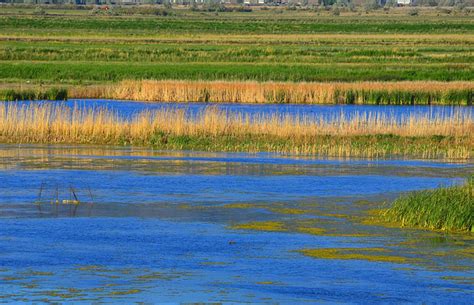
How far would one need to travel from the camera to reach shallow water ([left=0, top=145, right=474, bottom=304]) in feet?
43.2

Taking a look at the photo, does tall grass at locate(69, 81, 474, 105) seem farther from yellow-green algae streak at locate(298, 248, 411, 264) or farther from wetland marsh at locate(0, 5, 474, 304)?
yellow-green algae streak at locate(298, 248, 411, 264)

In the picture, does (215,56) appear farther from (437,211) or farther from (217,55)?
(437,211)

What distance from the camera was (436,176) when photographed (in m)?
23.7

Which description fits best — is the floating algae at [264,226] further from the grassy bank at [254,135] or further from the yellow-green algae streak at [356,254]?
the grassy bank at [254,135]

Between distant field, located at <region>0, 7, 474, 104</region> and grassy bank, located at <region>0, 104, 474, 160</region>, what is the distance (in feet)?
51.1

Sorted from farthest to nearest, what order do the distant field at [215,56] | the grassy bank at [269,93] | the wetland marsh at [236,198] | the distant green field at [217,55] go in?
the distant green field at [217,55], the distant field at [215,56], the grassy bank at [269,93], the wetland marsh at [236,198]

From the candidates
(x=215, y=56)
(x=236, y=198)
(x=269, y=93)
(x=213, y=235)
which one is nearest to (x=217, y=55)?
(x=215, y=56)

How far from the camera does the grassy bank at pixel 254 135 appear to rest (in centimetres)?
2866

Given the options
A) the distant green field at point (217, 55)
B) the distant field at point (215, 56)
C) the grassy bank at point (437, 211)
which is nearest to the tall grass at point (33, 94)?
the distant field at point (215, 56)

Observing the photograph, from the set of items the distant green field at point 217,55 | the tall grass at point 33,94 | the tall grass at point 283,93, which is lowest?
the distant green field at point 217,55

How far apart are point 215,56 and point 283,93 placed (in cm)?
2557

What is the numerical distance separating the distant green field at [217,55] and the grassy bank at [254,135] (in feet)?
66.3

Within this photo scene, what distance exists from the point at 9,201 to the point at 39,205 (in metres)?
0.76

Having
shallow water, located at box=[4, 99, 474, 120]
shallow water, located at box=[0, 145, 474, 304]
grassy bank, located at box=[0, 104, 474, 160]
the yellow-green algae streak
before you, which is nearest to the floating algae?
shallow water, located at box=[0, 145, 474, 304]
